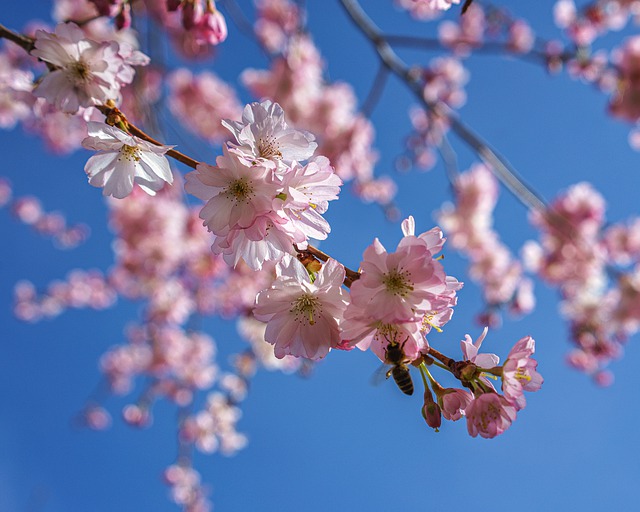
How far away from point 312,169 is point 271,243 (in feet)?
0.65

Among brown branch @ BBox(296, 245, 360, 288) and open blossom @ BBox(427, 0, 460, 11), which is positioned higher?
open blossom @ BBox(427, 0, 460, 11)

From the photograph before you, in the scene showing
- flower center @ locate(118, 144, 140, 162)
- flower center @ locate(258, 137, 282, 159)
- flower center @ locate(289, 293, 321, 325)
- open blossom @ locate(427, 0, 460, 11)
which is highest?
open blossom @ locate(427, 0, 460, 11)

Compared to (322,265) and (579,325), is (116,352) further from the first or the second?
(322,265)

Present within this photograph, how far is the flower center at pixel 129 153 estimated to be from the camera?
118 cm

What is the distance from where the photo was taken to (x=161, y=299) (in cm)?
660

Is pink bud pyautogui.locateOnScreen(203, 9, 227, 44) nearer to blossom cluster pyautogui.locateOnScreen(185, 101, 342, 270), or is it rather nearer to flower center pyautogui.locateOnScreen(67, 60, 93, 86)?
flower center pyautogui.locateOnScreen(67, 60, 93, 86)

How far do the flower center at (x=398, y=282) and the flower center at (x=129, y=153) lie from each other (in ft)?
2.39

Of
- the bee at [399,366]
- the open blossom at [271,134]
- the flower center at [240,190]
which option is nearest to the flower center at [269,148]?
the open blossom at [271,134]

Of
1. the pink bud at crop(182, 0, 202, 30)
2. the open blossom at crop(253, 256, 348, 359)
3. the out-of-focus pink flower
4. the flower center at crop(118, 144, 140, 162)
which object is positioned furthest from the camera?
the out-of-focus pink flower

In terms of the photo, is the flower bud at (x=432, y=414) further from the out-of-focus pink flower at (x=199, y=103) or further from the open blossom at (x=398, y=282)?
the out-of-focus pink flower at (x=199, y=103)

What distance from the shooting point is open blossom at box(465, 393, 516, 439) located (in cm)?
97

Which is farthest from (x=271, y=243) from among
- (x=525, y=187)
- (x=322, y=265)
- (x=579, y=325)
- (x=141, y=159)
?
(x=579, y=325)

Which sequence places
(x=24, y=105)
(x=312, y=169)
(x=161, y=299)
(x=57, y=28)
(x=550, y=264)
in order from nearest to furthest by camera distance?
(x=312, y=169) < (x=57, y=28) < (x=24, y=105) < (x=161, y=299) < (x=550, y=264)

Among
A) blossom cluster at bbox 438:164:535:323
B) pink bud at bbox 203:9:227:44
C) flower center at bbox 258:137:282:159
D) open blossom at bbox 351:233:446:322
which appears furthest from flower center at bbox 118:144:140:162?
blossom cluster at bbox 438:164:535:323
